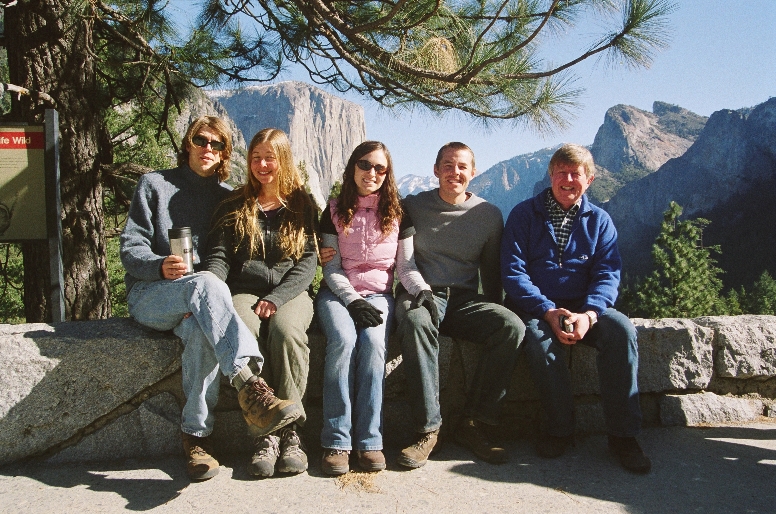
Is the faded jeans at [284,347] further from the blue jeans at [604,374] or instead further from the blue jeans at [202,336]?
the blue jeans at [604,374]

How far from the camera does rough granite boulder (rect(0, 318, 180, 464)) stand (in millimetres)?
2416

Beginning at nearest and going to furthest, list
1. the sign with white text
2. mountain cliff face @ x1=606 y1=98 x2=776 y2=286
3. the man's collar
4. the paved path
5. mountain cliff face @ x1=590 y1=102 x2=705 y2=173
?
the paved path < the man's collar < the sign with white text < mountain cliff face @ x1=606 y1=98 x2=776 y2=286 < mountain cliff face @ x1=590 y1=102 x2=705 y2=173

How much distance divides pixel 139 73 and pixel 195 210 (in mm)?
2711

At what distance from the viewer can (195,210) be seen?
2936 mm

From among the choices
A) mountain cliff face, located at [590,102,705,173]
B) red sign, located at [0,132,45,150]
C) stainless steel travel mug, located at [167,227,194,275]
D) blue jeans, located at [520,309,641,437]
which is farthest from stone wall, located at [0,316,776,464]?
mountain cliff face, located at [590,102,705,173]

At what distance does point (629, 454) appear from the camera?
97.4 inches

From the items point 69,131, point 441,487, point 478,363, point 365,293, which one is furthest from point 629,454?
point 69,131

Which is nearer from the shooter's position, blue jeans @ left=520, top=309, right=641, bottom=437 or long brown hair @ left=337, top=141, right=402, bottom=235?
blue jeans @ left=520, top=309, right=641, bottom=437

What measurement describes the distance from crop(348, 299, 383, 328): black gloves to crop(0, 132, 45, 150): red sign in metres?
2.13

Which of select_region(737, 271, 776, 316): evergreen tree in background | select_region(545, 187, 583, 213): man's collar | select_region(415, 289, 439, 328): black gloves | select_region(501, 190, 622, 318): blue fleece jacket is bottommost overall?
select_region(737, 271, 776, 316): evergreen tree in background

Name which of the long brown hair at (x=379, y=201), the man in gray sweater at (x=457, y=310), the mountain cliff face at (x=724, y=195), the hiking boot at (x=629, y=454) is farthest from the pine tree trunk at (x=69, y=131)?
the mountain cliff face at (x=724, y=195)

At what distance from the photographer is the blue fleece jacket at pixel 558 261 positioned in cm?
284

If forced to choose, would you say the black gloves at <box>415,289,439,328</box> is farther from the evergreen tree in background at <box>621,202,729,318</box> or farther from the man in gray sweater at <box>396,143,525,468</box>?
the evergreen tree in background at <box>621,202,729,318</box>

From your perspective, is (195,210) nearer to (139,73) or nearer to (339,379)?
(339,379)
